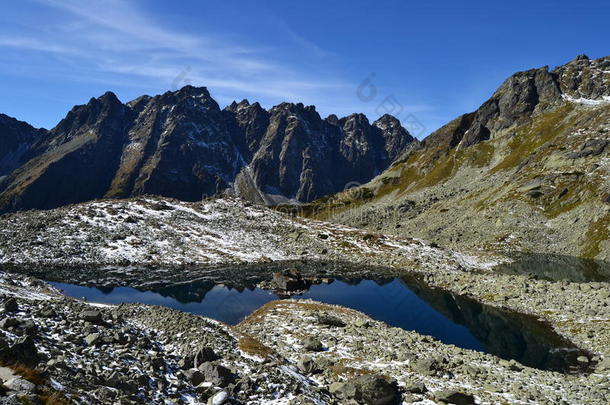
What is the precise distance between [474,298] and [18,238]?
8297cm

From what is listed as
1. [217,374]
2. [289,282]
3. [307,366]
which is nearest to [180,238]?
[289,282]

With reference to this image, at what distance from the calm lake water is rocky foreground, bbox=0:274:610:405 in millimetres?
5691

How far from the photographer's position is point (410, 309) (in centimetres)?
5294

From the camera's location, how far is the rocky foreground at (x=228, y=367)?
17.0m

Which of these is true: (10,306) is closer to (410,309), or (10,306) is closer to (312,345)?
(312,345)

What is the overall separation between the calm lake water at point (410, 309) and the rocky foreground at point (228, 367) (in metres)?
5.69

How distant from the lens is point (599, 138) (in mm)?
139250

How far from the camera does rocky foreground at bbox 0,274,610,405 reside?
Answer: 670 inches

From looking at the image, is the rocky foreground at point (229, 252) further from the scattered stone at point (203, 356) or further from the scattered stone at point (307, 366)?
the scattered stone at point (203, 356)

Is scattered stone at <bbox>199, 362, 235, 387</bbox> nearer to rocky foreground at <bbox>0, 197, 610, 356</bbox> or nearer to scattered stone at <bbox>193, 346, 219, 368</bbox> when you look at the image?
scattered stone at <bbox>193, 346, 219, 368</bbox>

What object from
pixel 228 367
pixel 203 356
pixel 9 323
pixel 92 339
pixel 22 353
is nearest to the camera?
pixel 22 353

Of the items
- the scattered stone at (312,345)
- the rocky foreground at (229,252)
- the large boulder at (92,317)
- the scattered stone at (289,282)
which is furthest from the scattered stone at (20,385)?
the scattered stone at (289,282)

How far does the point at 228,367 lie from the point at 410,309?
35.0 m

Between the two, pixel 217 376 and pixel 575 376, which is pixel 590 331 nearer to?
pixel 575 376
